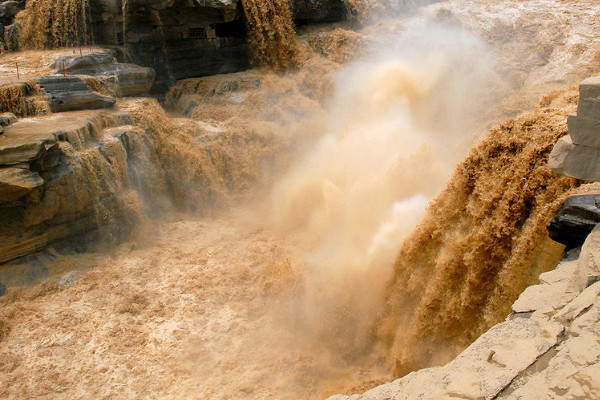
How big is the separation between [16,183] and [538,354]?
593 centimetres

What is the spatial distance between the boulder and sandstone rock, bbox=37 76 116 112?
6.95m

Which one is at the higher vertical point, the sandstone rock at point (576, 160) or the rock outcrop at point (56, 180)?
the sandstone rock at point (576, 160)

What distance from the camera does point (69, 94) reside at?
7.73 metres

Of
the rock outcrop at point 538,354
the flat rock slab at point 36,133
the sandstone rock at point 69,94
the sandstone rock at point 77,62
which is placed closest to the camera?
the rock outcrop at point 538,354

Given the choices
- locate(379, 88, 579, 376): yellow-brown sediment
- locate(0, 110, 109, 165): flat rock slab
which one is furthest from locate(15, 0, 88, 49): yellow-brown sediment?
locate(379, 88, 579, 376): yellow-brown sediment

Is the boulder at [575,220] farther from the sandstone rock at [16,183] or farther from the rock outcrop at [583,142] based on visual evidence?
the sandstone rock at [16,183]

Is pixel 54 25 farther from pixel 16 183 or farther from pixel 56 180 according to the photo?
pixel 16 183

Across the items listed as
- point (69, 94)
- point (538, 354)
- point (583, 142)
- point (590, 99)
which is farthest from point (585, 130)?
point (69, 94)

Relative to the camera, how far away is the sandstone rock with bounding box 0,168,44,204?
5902 mm

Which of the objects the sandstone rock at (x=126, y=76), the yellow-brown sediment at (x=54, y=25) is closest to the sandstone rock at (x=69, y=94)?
the sandstone rock at (x=126, y=76)

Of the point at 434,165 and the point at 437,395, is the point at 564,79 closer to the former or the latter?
the point at 434,165

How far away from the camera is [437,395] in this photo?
109 inches

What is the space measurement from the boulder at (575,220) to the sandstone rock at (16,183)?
19.2ft

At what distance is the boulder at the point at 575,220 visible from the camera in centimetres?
363
